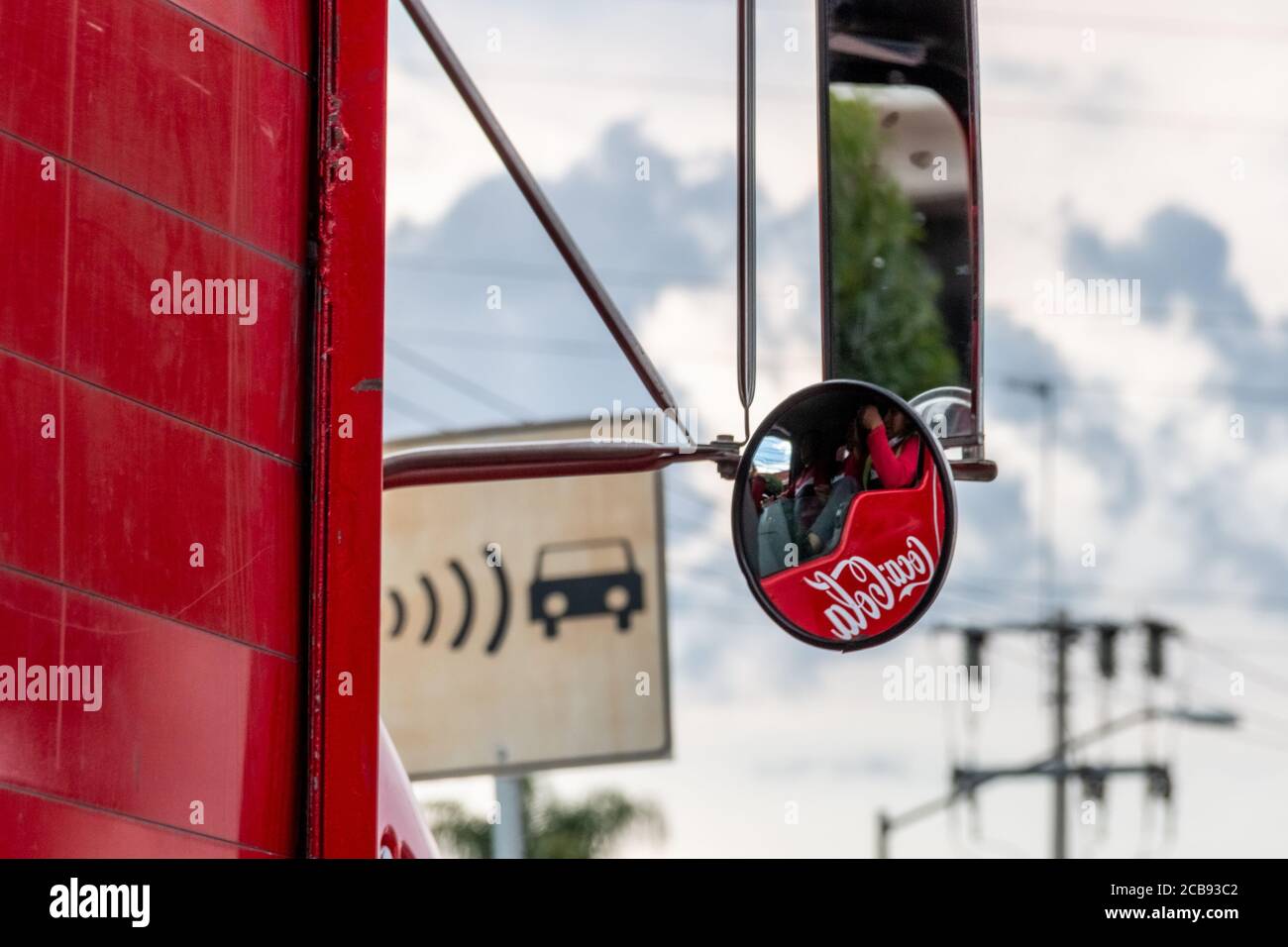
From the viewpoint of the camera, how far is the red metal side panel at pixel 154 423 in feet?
6.35

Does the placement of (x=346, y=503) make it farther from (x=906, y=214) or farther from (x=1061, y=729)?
(x=1061, y=729)

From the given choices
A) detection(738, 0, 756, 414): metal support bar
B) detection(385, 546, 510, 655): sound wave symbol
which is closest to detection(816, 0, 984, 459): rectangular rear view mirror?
detection(738, 0, 756, 414): metal support bar

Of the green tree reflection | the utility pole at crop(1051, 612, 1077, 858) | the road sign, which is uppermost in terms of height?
the green tree reflection

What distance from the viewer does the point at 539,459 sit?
2.63 meters

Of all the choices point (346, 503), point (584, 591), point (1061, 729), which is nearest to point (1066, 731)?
point (1061, 729)

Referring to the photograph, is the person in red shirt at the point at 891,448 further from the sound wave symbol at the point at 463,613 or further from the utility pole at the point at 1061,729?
the utility pole at the point at 1061,729

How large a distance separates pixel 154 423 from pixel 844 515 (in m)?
0.95

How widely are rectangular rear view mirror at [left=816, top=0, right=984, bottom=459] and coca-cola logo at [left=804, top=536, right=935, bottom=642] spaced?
0.35 metres

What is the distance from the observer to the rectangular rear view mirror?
2.53 m

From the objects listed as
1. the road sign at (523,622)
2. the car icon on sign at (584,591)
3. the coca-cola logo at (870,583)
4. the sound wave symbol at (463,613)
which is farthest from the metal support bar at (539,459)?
the sound wave symbol at (463,613)

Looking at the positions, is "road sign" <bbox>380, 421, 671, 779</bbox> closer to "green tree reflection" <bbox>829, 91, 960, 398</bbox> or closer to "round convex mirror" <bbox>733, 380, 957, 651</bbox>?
"green tree reflection" <bbox>829, 91, 960, 398</bbox>

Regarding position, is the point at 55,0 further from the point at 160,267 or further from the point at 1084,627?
the point at 1084,627

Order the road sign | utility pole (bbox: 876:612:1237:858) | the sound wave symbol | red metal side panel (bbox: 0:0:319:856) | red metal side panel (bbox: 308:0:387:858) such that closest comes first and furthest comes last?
red metal side panel (bbox: 0:0:319:856), red metal side panel (bbox: 308:0:387:858), the road sign, the sound wave symbol, utility pole (bbox: 876:612:1237:858)
